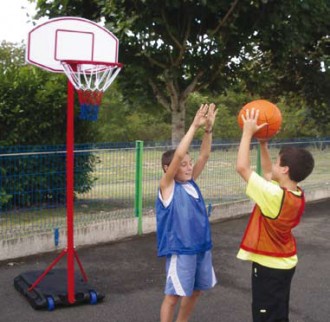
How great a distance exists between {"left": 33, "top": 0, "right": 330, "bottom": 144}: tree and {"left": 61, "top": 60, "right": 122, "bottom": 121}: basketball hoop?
316cm

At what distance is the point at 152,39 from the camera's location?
8758 mm

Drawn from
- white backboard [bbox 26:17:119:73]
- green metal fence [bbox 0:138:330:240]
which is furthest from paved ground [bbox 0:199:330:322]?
white backboard [bbox 26:17:119:73]

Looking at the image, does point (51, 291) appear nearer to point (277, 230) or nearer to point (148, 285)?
point (148, 285)

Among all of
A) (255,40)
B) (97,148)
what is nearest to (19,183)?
(97,148)

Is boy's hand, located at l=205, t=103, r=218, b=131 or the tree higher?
the tree

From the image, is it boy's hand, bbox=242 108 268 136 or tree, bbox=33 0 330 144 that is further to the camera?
tree, bbox=33 0 330 144

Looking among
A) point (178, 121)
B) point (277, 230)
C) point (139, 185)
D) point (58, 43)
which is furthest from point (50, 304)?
point (178, 121)

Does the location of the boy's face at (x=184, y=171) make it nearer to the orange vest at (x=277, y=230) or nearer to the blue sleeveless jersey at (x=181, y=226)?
the blue sleeveless jersey at (x=181, y=226)

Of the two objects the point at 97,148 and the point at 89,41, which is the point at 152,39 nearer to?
the point at 97,148

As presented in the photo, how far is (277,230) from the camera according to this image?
11.0 ft

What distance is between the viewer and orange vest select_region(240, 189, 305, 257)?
3.25m

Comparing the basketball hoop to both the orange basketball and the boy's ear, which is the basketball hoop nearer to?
the orange basketball

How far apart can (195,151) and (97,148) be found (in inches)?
81.0

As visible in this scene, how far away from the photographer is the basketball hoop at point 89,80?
4719mm
